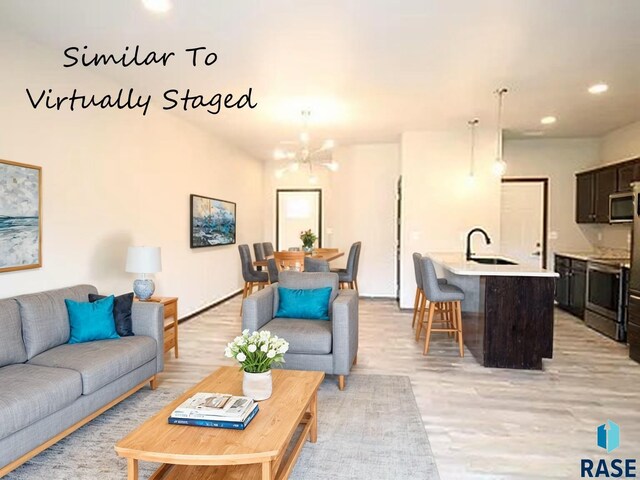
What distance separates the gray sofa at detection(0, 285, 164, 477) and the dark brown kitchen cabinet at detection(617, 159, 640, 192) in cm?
558

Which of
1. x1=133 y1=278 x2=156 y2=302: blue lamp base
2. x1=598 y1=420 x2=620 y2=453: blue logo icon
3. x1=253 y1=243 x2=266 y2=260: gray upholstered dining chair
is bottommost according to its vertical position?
x1=598 y1=420 x2=620 y2=453: blue logo icon

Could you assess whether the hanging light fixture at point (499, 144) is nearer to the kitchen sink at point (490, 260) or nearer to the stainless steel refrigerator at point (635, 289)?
the kitchen sink at point (490, 260)

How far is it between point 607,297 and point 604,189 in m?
1.75

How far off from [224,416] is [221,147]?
18.2ft

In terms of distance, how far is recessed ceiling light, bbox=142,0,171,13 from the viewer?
8.64ft

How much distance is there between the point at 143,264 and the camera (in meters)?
3.77

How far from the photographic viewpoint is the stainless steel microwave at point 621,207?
5.25 m

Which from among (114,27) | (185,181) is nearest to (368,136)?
(185,181)

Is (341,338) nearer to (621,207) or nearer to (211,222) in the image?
(211,222)

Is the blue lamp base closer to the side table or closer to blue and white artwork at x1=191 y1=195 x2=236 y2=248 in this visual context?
the side table

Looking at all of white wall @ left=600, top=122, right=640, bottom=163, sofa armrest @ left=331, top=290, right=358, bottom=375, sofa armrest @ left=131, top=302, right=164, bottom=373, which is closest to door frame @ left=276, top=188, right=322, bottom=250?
white wall @ left=600, top=122, right=640, bottom=163

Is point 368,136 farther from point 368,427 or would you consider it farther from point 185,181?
point 368,427

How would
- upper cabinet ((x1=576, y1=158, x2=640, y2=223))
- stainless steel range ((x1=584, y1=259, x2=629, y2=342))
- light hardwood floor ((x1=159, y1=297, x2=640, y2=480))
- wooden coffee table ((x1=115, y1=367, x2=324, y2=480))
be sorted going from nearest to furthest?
wooden coffee table ((x1=115, y1=367, x2=324, y2=480))
light hardwood floor ((x1=159, y1=297, x2=640, y2=480))
stainless steel range ((x1=584, y1=259, x2=629, y2=342))
upper cabinet ((x1=576, y1=158, x2=640, y2=223))

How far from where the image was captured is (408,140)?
20.9ft
